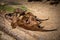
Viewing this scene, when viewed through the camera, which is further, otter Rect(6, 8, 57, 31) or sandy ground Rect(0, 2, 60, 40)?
otter Rect(6, 8, 57, 31)

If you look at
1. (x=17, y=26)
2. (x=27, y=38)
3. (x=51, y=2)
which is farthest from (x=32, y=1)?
(x=27, y=38)

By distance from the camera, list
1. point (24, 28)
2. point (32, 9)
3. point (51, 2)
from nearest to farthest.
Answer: point (24, 28) < point (32, 9) < point (51, 2)

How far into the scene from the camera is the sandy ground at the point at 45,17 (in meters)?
2.74

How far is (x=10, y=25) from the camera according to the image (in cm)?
294

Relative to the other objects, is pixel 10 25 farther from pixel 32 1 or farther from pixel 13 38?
pixel 32 1

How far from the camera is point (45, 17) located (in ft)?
10.6

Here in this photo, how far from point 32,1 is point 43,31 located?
48.5 inches

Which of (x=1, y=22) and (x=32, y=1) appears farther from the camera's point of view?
(x=32, y=1)

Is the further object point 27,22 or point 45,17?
point 45,17

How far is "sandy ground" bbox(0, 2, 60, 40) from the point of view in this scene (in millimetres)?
2738

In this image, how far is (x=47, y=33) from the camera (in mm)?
2805

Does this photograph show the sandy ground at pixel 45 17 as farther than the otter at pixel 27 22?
No

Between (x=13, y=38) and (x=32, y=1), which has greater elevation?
(x=32, y=1)

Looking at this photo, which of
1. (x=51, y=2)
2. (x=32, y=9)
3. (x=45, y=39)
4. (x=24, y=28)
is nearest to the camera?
(x=45, y=39)
